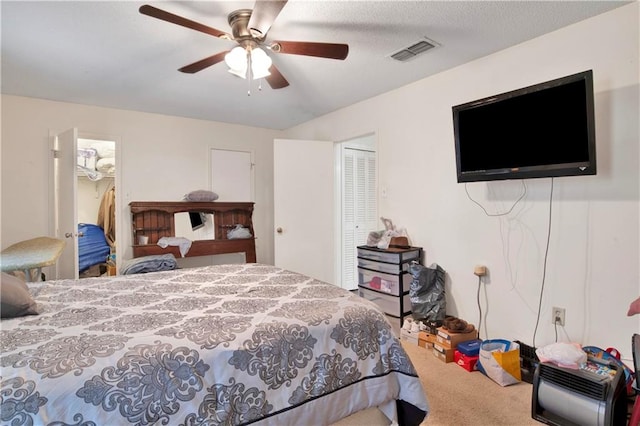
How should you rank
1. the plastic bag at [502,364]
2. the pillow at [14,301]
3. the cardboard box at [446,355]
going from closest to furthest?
the pillow at [14,301], the plastic bag at [502,364], the cardboard box at [446,355]

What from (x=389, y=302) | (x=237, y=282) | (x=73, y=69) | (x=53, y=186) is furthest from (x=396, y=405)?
(x=53, y=186)

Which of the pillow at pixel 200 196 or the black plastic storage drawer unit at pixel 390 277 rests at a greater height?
the pillow at pixel 200 196

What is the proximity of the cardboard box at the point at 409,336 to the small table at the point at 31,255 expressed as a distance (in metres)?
3.17

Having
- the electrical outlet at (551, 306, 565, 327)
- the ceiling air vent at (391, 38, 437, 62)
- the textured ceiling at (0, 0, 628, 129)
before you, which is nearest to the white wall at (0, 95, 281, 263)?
the textured ceiling at (0, 0, 628, 129)

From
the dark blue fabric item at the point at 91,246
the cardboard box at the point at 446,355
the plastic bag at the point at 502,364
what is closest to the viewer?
the plastic bag at the point at 502,364

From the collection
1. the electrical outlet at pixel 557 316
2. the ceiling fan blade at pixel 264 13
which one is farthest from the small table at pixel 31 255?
the electrical outlet at pixel 557 316

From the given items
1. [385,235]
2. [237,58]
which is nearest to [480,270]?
[385,235]

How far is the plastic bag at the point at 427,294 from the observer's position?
2.78m

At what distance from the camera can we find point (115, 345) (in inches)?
43.4

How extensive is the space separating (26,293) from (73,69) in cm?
209

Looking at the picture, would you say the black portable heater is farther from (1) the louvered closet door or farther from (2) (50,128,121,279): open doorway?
(2) (50,128,121,279): open doorway

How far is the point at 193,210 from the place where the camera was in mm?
4102

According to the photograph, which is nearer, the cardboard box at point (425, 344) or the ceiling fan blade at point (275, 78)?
the ceiling fan blade at point (275, 78)

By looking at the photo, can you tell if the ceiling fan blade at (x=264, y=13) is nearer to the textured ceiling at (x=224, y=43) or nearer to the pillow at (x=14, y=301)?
the textured ceiling at (x=224, y=43)
